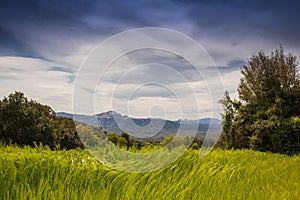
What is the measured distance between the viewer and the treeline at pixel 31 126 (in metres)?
12.2

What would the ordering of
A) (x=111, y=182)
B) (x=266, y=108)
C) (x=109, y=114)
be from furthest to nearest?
(x=266, y=108)
(x=109, y=114)
(x=111, y=182)

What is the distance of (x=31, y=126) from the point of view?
12.2 m

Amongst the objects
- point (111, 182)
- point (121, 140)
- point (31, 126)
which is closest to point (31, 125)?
point (31, 126)

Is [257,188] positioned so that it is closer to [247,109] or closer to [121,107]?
[121,107]

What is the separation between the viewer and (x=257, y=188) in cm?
470

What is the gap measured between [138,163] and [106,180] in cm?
78

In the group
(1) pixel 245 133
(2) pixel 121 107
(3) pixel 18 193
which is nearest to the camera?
(3) pixel 18 193

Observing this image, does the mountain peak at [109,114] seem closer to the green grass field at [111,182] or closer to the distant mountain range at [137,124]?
the distant mountain range at [137,124]

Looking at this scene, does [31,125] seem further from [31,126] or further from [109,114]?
[109,114]

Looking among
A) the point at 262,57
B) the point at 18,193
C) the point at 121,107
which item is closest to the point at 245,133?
the point at 262,57

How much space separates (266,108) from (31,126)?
868 centimetres

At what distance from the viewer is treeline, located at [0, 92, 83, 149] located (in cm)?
1219

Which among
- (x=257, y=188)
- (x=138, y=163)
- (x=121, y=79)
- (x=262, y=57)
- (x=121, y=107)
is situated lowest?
(x=257, y=188)

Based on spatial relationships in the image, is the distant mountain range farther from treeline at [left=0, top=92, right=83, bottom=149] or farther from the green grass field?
treeline at [left=0, top=92, right=83, bottom=149]
